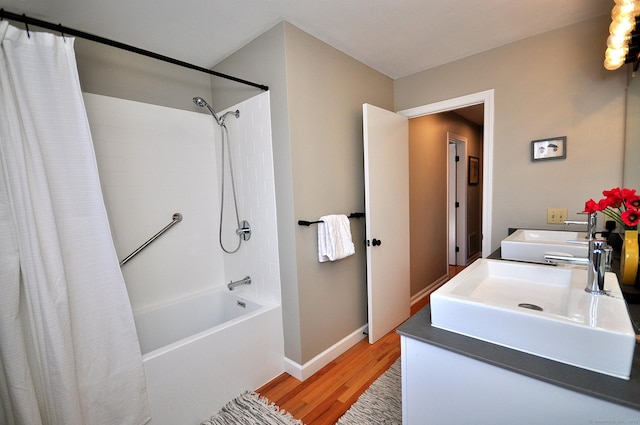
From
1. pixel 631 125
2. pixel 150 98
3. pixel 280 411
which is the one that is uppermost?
pixel 150 98

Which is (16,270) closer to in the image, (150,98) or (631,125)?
(150,98)

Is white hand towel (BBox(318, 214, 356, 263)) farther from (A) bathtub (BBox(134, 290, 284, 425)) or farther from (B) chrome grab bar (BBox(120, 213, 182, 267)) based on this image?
(B) chrome grab bar (BBox(120, 213, 182, 267))

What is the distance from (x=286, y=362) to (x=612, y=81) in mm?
2825

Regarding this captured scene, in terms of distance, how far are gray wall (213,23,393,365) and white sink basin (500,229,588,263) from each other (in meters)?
1.08

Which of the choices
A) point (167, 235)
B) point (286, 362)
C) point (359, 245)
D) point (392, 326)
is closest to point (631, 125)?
point (359, 245)

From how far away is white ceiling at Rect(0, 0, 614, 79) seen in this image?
158 centimetres

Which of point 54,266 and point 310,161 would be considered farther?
point 310,161

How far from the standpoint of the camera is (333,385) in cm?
186

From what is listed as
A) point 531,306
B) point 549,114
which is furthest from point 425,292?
point 531,306

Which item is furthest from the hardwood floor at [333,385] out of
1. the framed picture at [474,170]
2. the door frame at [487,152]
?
the framed picture at [474,170]

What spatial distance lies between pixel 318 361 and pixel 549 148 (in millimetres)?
2234

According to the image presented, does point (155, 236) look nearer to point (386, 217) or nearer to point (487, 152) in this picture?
point (386, 217)

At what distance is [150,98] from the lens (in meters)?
2.09

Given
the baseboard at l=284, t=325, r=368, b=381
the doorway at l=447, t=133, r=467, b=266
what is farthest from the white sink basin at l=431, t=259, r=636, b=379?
the doorway at l=447, t=133, r=467, b=266
